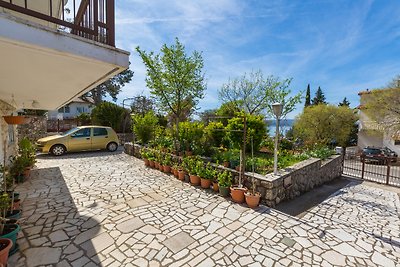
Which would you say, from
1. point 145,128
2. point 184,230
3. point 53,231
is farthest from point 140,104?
point 184,230

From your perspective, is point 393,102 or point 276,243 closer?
point 276,243

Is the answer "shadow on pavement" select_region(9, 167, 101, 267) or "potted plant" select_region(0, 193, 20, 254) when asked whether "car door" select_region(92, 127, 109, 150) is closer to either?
"shadow on pavement" select_region(9, 167, 101, 267)

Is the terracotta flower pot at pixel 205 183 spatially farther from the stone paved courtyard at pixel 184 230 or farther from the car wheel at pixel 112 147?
the car wheel at pixel 112 147

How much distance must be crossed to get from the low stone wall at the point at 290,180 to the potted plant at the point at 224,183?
262mm

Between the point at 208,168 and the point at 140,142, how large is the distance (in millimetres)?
5534

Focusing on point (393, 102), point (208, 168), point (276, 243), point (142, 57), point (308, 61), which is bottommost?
point (276, 243)

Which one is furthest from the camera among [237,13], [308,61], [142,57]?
[308,61]

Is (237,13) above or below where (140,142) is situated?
above

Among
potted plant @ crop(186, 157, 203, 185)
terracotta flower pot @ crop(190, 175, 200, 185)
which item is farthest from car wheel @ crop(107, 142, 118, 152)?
terracotta flower pot @ crop(190, 175, 200, 185)

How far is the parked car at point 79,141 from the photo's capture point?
920 centimetres

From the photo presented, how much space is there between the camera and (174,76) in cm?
850

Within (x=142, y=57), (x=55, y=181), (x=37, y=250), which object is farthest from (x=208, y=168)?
(x=142, y=57)

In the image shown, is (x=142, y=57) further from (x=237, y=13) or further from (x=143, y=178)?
(x=143, y=178)

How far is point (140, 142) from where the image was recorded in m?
9.82
